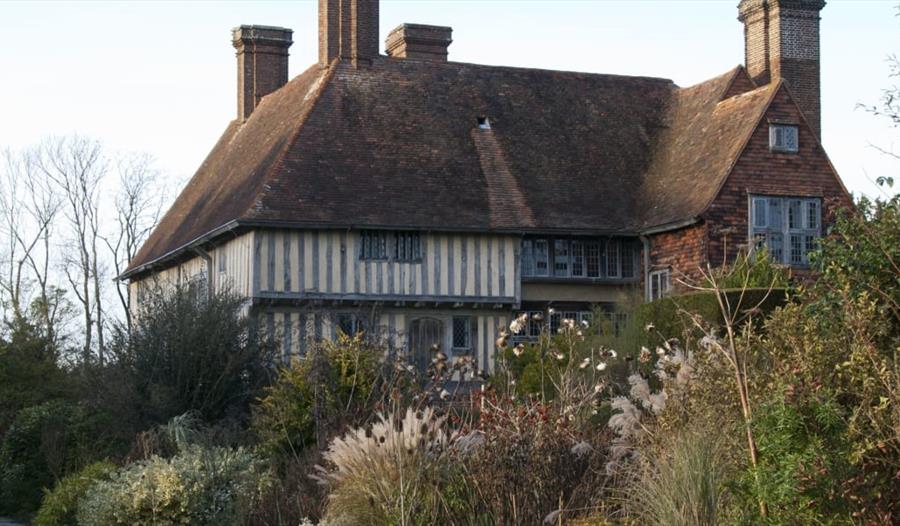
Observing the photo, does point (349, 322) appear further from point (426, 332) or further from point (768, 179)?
point (768, 179)

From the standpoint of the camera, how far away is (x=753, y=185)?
27.3 meters

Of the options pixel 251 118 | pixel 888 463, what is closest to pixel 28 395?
pixel 251 118

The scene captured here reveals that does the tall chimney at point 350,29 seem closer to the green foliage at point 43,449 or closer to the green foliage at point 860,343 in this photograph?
the green foliage at point 43,449

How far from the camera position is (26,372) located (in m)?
25.0

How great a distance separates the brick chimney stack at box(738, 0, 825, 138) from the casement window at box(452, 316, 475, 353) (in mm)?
8486

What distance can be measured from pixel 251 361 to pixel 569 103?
1480cm

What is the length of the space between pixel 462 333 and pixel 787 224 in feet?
22.0

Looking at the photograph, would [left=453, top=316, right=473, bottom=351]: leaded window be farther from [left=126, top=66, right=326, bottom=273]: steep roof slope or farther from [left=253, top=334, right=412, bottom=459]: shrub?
[left=253, top=334, right=412, bottom=459]: shrub

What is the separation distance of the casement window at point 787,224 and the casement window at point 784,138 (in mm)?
987

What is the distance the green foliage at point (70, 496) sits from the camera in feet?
50.9

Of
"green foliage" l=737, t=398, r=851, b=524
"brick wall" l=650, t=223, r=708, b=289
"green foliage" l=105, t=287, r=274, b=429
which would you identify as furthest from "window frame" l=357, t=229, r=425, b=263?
"green foliage" l=737, t=398, r=851, b=524

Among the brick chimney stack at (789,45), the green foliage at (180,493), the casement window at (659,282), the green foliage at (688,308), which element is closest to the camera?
the green foliage at (180,493)

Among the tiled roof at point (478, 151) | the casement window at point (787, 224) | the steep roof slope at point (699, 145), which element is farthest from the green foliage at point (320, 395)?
the casement window at point (787, 224)

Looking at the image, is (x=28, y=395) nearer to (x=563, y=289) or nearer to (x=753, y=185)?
(x=563, y=289)
